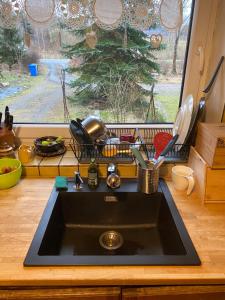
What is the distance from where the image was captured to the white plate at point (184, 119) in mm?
1196

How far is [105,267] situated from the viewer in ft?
2.41

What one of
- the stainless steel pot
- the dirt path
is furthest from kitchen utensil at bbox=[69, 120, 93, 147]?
the dirt path

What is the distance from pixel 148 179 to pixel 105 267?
0.45 meters

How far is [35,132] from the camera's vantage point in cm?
141

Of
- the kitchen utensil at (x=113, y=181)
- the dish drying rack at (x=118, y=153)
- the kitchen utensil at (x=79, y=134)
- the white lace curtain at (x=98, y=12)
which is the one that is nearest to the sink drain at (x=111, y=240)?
the kitchen utensil at (x=113, y=181)

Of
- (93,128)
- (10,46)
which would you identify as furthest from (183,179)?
(10,46)

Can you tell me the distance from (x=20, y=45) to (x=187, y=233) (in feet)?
3.94

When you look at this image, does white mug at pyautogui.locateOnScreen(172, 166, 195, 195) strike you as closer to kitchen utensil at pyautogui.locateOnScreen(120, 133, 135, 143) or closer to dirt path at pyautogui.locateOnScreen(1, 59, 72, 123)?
kitchen utensil at pyautogui.locateOnScreen(120, 133, 135, 143)

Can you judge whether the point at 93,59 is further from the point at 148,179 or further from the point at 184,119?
the point at 148,179

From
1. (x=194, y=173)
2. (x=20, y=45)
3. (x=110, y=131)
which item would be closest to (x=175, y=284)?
(x=194, y=173)

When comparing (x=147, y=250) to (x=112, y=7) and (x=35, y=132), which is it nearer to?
(x=35, y=132)

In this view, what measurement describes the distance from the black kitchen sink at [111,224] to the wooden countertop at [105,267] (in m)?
0.05

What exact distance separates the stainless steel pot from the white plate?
0.40 meters

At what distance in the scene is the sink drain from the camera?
3.34 ft
